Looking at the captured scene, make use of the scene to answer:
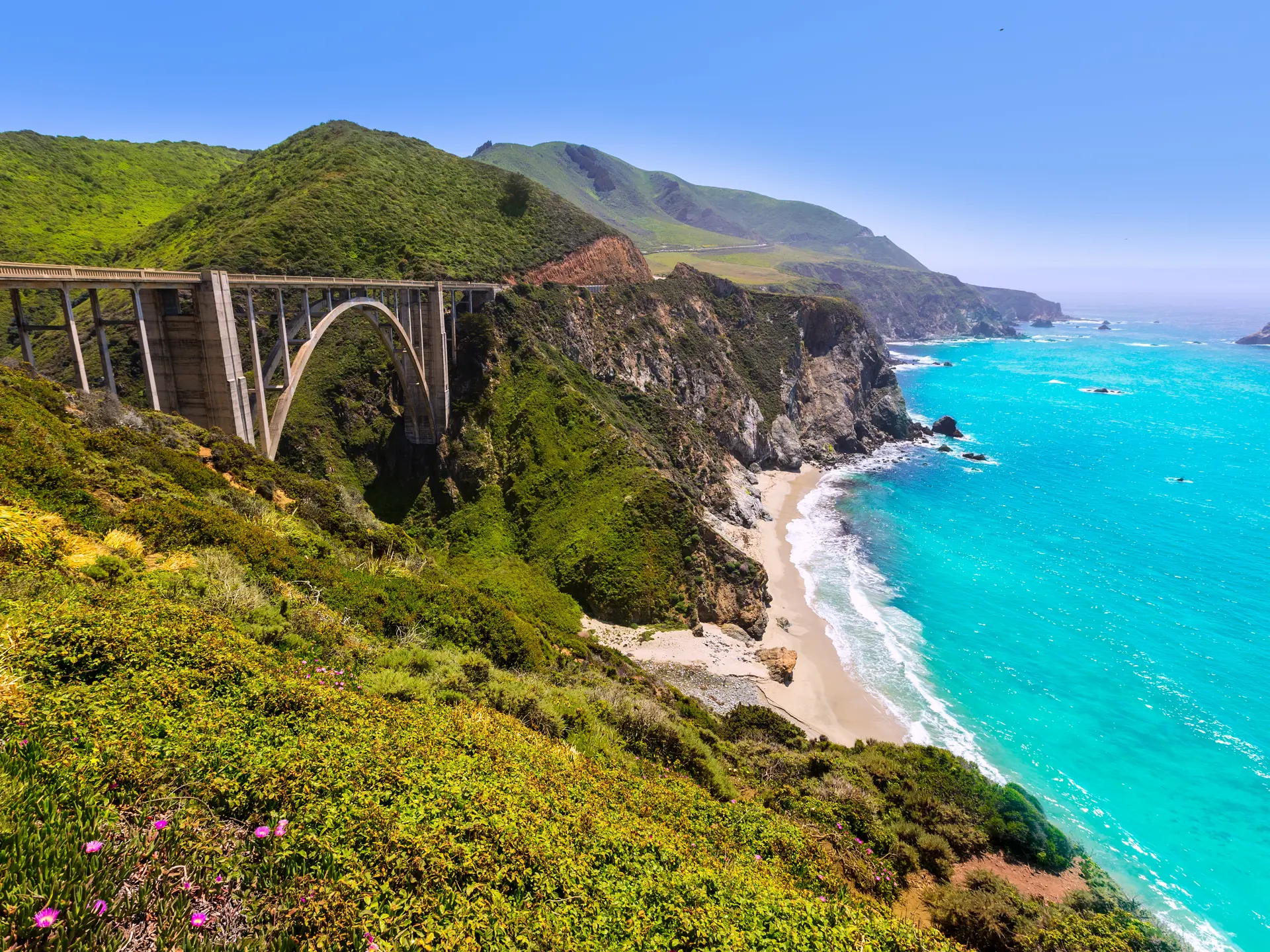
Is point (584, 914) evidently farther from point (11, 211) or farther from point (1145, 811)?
point (11, 211)

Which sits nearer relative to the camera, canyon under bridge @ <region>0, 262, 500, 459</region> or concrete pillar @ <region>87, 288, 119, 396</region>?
canyon under bridge @ <region>0, 262, 500, 459</region>

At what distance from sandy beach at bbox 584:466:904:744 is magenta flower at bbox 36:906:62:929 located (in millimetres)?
24022

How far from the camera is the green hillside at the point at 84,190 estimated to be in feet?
181

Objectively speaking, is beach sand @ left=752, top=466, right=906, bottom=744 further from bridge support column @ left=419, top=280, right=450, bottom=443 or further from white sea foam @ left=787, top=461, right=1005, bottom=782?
bridge support column @ left=419, top=280, right=450, bottom=443

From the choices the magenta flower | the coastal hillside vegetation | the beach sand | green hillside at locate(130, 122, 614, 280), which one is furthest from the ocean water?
green hillside at locate(130, 122, 614, 280)

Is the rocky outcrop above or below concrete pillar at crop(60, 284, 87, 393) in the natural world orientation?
above

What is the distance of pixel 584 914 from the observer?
6391 millimetres

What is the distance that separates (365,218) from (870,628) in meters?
60.0

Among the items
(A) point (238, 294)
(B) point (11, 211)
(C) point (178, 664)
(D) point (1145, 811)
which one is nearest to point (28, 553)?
(C) point (178, 664)

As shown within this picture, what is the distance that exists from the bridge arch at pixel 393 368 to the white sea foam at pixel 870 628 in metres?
34.3

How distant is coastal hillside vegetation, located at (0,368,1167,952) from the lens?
4.80 m

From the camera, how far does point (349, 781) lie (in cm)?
657

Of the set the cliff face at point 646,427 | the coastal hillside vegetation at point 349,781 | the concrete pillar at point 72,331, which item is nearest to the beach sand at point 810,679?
the cliff face at point 646,427

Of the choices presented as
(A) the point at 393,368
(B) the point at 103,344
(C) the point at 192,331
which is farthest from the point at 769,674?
(A) the point at 393,368
